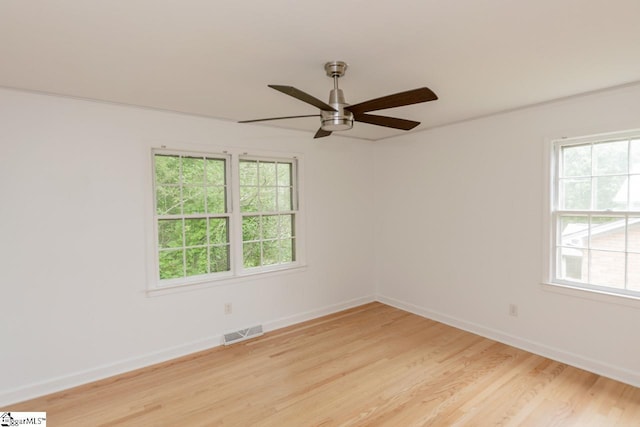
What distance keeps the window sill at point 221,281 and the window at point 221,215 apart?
3 cm

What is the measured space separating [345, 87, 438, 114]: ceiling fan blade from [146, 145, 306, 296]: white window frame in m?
1.89

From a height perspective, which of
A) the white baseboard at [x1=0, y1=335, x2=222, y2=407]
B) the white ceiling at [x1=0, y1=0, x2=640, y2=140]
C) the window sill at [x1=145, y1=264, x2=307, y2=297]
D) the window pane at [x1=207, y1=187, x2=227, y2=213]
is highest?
the white ceiling at [x1=0, y1=0, x2=640, y2=140]

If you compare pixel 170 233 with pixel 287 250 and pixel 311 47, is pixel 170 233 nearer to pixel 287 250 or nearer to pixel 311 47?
pixel 287 250

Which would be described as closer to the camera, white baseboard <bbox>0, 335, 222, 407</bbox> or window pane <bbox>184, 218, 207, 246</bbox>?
white baseboard <bbox>0, 335, 222, 407</bbox>

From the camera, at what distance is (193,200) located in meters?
3.52

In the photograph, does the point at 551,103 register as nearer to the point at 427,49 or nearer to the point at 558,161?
the point at 558,161

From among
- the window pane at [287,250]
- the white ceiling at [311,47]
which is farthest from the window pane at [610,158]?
the window pane at [287,250]

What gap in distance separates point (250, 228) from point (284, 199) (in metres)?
0.58

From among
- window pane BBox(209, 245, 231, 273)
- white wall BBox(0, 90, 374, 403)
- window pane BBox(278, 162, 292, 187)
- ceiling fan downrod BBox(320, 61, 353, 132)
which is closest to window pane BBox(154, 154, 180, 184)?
white wall BBox(0, 90, 374, 403)

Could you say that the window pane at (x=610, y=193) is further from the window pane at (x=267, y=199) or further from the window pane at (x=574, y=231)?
the window pane at (x=267, y=199)

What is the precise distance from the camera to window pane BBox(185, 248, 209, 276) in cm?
351

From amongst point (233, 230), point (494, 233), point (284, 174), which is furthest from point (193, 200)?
point (494, 233)

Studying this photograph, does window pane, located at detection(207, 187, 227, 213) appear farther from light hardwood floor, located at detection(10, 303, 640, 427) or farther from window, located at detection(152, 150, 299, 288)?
light hardwood floor, located at detection(10, 303, 640, 427)

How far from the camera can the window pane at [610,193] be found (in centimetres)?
287
